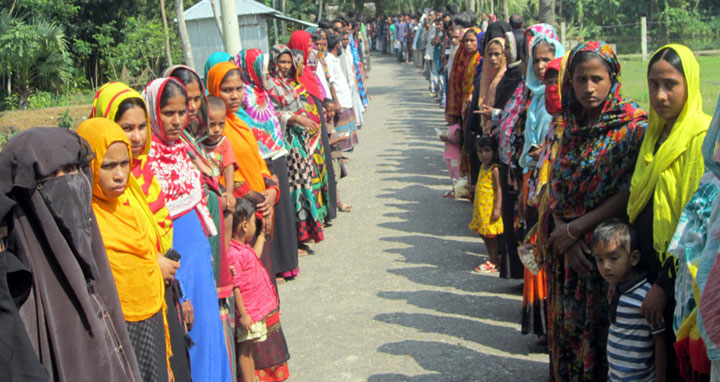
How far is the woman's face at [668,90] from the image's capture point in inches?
133

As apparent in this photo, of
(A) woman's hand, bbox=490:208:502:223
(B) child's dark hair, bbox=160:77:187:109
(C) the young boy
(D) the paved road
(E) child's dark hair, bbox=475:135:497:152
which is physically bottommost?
(D) the paved road

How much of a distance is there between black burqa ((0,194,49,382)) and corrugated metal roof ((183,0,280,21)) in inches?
744

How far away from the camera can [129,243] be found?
3307 mm

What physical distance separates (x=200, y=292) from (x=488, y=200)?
3.48 metres

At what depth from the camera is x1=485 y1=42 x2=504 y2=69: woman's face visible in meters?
7.49

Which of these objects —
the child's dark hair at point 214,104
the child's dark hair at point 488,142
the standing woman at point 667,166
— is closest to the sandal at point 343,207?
the child's dark hair at point 488,142

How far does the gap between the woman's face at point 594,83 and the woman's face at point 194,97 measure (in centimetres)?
221

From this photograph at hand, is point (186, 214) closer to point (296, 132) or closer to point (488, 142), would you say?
point (488, 142)

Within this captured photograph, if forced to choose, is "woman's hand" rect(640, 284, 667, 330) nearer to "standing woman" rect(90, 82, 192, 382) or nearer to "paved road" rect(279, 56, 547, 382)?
"paved road" rect(279, 56, 547, 382)

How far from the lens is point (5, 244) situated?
8.20ft

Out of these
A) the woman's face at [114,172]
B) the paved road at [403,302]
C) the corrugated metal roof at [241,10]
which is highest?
the corrugated metal roof at [241,10]

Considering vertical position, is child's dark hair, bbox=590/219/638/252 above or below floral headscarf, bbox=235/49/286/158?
below

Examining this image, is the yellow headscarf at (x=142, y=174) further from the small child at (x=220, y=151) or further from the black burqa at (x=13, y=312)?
the black burqa at (x=13, y=312)

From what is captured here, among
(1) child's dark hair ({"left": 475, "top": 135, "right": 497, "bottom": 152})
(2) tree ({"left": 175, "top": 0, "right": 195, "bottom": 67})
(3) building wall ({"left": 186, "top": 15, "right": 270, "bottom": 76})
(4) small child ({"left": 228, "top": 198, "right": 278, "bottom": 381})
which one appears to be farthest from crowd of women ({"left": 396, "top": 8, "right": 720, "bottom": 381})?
(3) building wall ({"left": 186, "top": 15, "right": 270, "bottom": 76})
